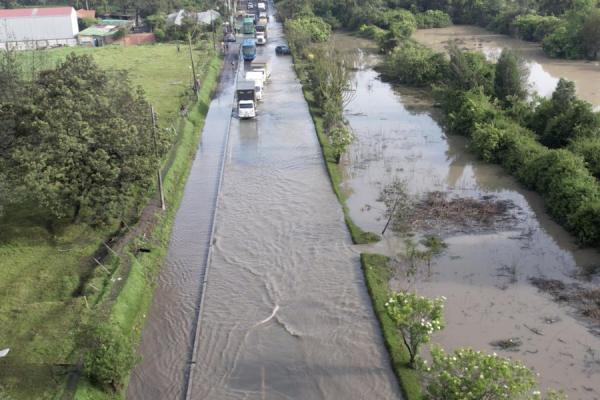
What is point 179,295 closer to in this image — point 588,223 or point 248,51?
point 588,223

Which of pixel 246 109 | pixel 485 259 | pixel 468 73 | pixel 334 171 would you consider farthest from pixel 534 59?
pixel 485 259

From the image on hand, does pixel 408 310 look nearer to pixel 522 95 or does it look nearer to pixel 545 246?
pixel 545 246

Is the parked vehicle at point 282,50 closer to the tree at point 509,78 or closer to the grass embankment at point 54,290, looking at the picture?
the tree at point 509,78

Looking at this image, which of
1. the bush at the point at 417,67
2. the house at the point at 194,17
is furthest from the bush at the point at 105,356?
the house at the point at 194,17

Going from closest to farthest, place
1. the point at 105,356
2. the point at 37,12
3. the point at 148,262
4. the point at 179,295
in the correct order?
the point at 105,356, the point at 179,295, the point at 148,262, the point at 37,12

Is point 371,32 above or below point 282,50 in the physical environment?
above

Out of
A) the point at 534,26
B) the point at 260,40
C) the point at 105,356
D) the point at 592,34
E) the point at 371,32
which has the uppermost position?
the point at 534,26

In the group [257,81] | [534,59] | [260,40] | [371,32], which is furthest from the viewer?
[371,32]
